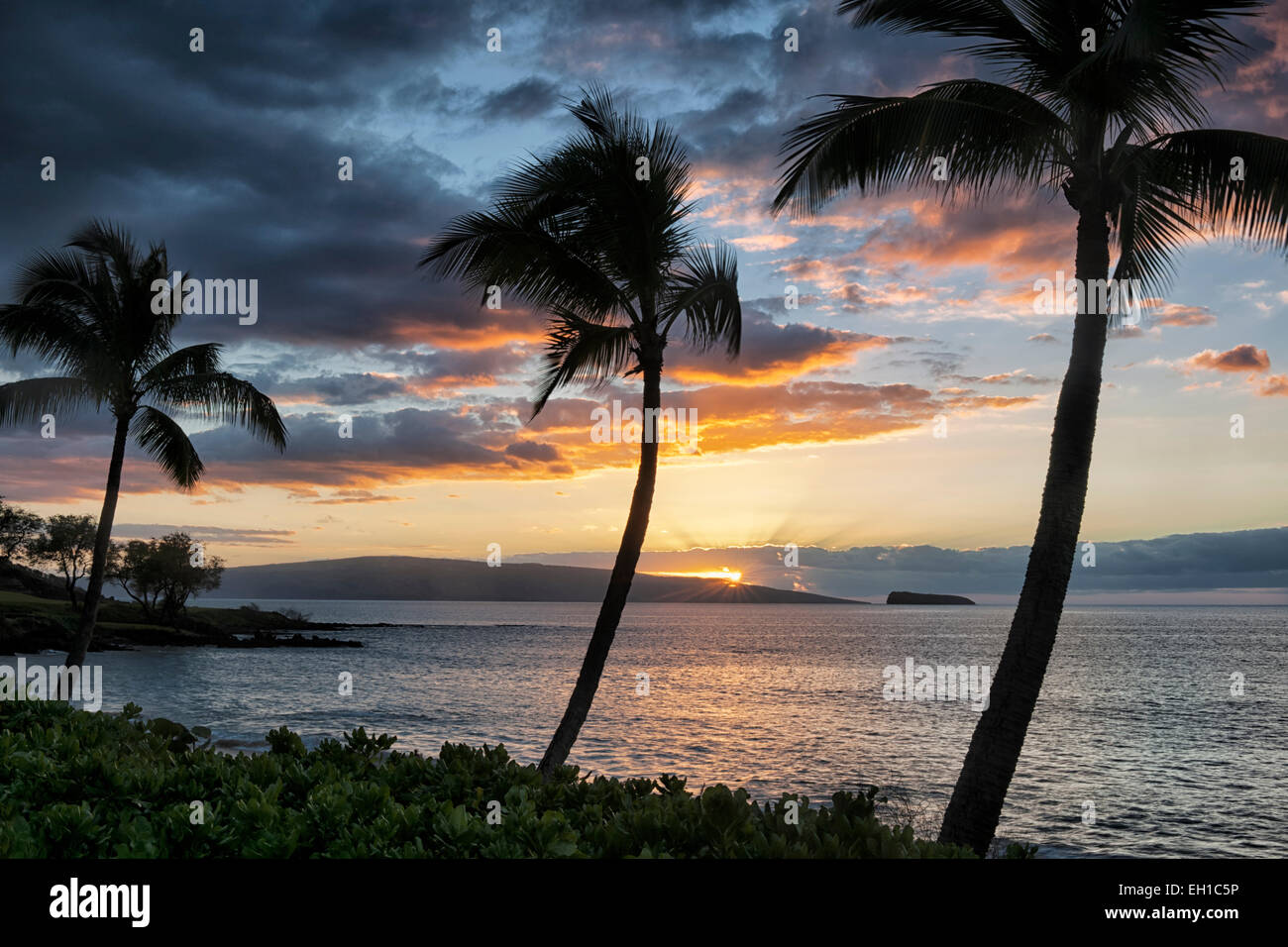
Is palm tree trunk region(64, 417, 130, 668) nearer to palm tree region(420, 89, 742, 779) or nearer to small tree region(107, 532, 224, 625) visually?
palm tree region(420, 89, 742, 779)

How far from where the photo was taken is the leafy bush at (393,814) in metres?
4.73

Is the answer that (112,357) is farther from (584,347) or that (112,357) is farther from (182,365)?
(584,347)

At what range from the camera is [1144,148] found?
10.1 m

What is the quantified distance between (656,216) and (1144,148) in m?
6.58

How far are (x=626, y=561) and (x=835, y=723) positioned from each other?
3465 centimetres

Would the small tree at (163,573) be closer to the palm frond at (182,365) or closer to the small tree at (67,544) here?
the small tree at (67,544)

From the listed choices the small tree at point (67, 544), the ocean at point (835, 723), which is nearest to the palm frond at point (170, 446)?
the ocean at point (835, 723)

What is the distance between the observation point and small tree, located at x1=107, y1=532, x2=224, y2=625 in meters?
83.0

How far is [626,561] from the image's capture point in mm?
13047

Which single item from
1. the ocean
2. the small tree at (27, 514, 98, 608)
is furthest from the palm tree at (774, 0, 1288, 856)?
the small tree at (27, 514, 98, 608)

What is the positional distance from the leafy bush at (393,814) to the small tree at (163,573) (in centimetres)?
8693

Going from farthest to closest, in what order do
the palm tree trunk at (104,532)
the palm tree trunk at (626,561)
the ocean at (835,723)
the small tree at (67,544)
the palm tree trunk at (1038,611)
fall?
the small tree at (67,544) < the ocean at (835,723) < the palm tree trunk at (104,532) < the palm tree trunk at (626,561) < the palm tree trunk at (1038,611)

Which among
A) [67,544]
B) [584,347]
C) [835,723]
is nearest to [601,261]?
[584,347]
